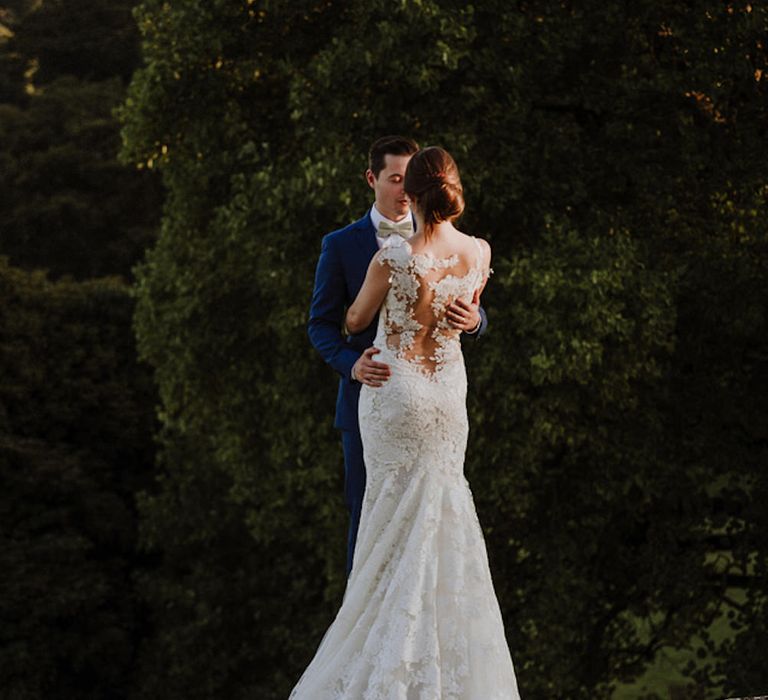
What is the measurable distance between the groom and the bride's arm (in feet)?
0.46

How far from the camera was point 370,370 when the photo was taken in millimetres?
5035

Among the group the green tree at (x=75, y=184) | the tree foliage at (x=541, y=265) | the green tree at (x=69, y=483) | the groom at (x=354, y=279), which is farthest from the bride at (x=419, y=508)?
the green tree at (x=75, y=184)

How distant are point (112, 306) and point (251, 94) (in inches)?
253

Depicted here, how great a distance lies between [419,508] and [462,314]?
692 mm

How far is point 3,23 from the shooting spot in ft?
101

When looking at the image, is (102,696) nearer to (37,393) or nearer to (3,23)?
(37,393)

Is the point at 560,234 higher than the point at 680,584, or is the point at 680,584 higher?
the point at 560,234

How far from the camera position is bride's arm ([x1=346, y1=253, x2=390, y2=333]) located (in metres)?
4.94

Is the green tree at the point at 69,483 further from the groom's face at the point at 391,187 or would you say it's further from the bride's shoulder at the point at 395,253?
the bride's shoulder at the point at 395,253

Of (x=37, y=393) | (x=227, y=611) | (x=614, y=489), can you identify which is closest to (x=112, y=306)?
(x=37, y=393)

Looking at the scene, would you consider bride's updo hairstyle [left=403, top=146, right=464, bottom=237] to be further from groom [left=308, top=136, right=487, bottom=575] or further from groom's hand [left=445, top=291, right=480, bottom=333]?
groom [left=308, top=136, right=487, bottom=575]

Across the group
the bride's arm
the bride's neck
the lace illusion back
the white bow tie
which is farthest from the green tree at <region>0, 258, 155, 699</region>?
the bride's neck

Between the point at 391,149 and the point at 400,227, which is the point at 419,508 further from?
the point at 391,149

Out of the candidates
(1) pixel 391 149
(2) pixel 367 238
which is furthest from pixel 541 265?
(1) pixel 391 149
